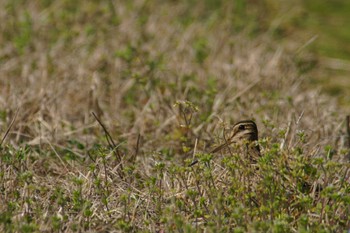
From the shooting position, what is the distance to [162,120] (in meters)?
7.31

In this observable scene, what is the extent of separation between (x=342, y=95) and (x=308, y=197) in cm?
407

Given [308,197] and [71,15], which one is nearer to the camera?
[308,197]

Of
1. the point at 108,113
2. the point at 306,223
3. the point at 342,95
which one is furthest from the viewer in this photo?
the point at 342,95

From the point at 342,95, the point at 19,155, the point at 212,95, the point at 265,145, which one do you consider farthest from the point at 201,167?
the point at 342,95

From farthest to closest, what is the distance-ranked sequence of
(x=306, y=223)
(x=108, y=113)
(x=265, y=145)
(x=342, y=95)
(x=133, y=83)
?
1. (x=342, y=95)
2. (x=133, y=83)
3. (x=108, y=113)
4. (x=265, y=145)
5. (x=306, y=223)

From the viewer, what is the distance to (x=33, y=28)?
9273 millimetres

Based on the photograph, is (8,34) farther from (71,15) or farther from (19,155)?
(19,155)

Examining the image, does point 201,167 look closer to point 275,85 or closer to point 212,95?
point 212,95

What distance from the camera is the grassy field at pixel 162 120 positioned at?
16.9 feet

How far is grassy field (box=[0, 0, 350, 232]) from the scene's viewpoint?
5.14 m

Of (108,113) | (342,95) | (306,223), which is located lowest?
(342,95)

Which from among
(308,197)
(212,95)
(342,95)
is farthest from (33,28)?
(308,197)

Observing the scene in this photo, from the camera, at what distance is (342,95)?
8.96 meters

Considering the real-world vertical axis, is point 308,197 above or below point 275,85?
above
